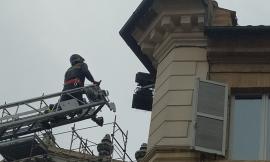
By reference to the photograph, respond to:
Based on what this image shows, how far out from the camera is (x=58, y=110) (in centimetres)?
2164

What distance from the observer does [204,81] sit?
48.3ft

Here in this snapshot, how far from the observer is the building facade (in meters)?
14.0

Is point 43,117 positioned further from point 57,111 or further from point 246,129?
point 246,129

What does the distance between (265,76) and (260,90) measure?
0.31m

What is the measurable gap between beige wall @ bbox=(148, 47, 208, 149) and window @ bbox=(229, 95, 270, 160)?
847 millimetres

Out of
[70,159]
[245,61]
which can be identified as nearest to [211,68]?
[245,61]

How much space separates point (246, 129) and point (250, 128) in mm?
79

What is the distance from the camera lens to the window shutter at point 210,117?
13.8 meters

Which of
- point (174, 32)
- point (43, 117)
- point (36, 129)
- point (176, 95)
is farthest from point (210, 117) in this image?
point (36, 129)

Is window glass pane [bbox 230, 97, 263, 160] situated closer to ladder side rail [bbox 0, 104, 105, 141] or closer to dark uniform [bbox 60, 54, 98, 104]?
dark uniform [bbox 60, 54, 98, 104]

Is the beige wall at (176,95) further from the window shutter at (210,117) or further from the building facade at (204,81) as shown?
the window shutter at (210,117)

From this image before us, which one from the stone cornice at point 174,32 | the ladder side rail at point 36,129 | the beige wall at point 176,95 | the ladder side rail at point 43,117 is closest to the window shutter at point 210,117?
the beige wall at point 176,95

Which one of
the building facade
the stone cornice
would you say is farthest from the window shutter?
the stone cornice

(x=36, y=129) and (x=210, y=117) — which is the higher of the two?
(x=36, y=129)
